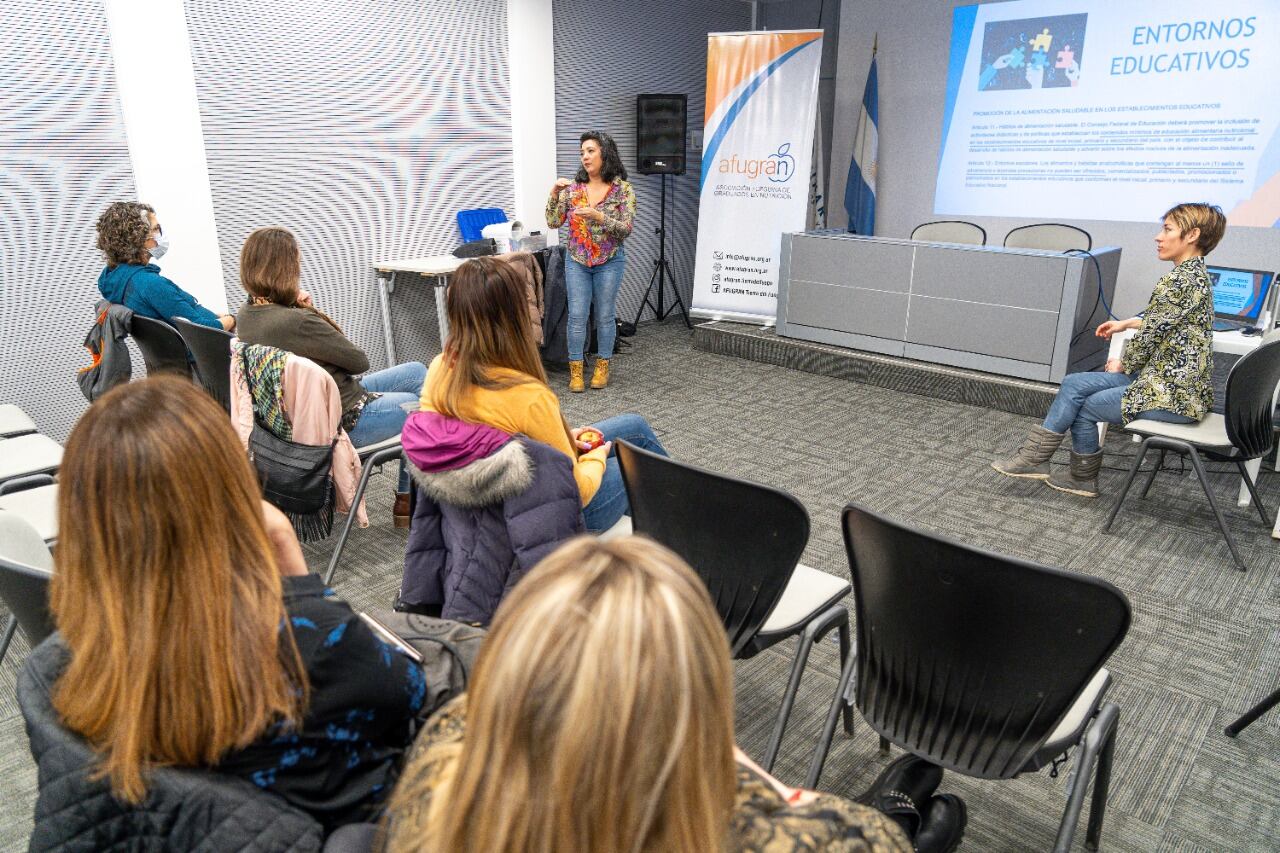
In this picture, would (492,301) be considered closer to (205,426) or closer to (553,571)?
(205,426)

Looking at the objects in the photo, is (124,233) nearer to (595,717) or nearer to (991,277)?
(595,717)

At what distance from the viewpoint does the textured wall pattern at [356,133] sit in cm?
436

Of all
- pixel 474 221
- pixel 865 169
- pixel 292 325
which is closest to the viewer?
pixel 292 325

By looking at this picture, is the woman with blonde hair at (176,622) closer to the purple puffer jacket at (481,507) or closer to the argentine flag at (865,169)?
the purple puffer jacket at (481,507)

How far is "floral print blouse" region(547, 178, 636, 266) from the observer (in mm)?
4938

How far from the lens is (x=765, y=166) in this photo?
584 cm

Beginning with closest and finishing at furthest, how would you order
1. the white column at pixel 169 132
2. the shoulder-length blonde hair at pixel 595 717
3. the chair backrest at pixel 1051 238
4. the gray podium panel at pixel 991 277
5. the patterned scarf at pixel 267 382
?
the shoulder-length blonde hair at pixel 595 717 → the patterned scarf at pixel 267 382 → the white column at pixel 169 132 → the gray podium panel at pixel 991 277 → the chair backrest at pixel 1051 238

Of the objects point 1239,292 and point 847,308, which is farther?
point 847,308

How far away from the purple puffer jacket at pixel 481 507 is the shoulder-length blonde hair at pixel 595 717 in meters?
1.13

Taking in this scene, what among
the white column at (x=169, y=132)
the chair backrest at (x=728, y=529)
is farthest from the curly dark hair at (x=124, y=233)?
the chair backrest at (x=728, y=529)

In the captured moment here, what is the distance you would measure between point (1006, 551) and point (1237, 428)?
2.76 ft

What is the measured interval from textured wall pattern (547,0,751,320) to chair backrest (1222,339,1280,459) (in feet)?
14.9

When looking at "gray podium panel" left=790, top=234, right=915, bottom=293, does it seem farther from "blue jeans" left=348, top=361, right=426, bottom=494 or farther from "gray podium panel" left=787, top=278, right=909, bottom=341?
"blue jeans" left=348, top=361, right=426, bottom=494

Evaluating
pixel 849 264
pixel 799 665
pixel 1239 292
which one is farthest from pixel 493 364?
pixel 849 264
